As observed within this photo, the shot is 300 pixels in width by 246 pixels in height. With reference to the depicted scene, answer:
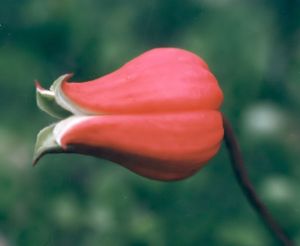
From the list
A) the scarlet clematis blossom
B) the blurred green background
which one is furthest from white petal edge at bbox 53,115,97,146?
the blurred green background

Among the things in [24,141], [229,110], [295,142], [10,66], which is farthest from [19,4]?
[295,142]

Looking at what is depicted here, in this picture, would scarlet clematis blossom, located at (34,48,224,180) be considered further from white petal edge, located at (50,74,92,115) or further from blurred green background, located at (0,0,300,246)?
blurred green background, located at (0,0,300,246)

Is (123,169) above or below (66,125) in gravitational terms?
below

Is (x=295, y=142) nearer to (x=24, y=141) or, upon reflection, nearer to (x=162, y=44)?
(x=162, y=44)

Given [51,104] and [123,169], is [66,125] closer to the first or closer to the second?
[51,104]

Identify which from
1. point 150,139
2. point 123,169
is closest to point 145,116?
point 150,139

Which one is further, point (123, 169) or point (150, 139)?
point (123, 169)
